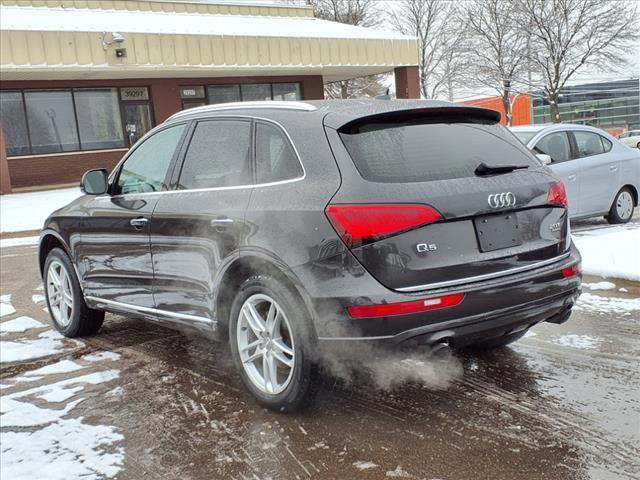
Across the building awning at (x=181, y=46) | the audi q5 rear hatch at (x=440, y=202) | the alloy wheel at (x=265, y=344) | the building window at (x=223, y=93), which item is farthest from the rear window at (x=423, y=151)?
the building window at (x=223, y=93)

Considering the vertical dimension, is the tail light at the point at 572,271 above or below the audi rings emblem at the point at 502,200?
below

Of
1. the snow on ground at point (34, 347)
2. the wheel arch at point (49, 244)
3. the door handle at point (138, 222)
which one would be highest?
the door handle at point (138, 222)

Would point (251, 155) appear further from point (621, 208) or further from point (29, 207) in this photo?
point (29, 207)

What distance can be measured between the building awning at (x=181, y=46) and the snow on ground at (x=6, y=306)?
42.0 ft

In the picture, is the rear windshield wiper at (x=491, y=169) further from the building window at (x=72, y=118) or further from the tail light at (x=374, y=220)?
the building window at (x=72, y=118)

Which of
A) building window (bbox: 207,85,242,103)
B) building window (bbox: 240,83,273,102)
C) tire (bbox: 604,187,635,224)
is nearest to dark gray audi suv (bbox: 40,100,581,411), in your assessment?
tire (bbox: 604,187,635,224)

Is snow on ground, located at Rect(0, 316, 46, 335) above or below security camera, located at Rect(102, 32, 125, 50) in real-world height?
below

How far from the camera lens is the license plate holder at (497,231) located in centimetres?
338

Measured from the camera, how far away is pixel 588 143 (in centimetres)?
953

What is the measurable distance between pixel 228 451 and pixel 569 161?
24.2 ft

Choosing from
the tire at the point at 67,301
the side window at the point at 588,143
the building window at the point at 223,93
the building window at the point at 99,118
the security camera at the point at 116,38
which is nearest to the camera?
the tire at the point at 67,301

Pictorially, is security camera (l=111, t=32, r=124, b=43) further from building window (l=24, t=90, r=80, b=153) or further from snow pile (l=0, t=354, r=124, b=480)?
snow pile (l=0, t=354, r=124, b=480)

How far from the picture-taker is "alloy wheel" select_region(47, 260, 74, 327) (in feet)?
18.3

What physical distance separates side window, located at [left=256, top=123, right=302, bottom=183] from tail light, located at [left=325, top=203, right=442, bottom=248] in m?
0.46
